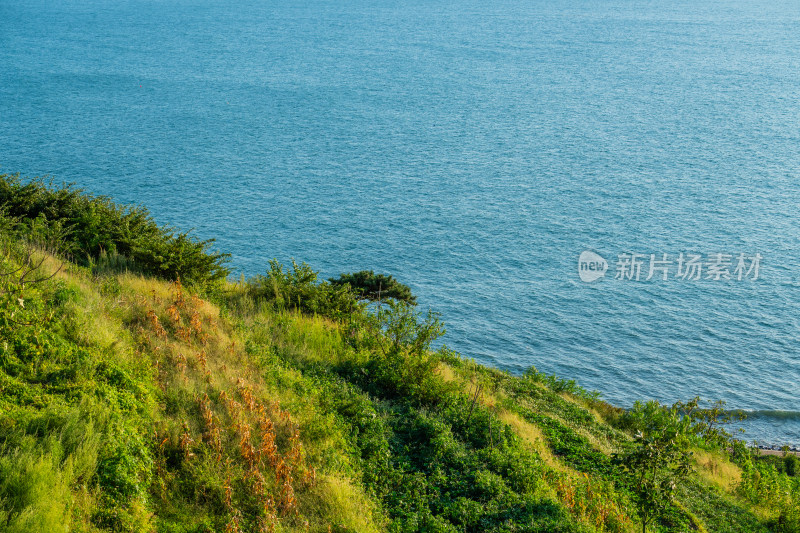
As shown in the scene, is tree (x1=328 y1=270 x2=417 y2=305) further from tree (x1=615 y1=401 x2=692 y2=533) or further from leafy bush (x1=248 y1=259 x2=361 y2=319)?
tree (x1=615 y1=401 x2=692 y2=533)

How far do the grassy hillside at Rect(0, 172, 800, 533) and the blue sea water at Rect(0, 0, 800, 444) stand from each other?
27.9m

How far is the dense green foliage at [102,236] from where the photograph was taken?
19.0 m

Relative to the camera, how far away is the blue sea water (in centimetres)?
5112

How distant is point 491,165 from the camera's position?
84.2 m

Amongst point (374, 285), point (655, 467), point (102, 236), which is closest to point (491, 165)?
point (374, 285)

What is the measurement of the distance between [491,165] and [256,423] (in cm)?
7494

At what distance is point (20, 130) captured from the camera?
3371 inches

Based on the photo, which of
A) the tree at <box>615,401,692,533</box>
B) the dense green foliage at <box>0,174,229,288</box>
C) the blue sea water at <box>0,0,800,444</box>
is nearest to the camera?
the tree at <box>615,401,692,533</box>

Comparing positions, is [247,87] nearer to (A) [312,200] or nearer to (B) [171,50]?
(B) [171,50]

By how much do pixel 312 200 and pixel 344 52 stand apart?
81.2 meters

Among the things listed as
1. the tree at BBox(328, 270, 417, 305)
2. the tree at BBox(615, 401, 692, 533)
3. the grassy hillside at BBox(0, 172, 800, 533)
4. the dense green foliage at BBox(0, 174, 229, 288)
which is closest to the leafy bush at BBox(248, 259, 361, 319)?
the grassy hillside at BBox(0, 172, 800, 533)

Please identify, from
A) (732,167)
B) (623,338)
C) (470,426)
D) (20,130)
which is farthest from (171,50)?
(470,426)

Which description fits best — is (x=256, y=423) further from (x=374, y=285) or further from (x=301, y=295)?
(x=374, y=285)

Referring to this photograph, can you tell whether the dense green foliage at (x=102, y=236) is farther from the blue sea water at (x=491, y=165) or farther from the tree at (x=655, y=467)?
the blue sea water at (x=491, y=165)
